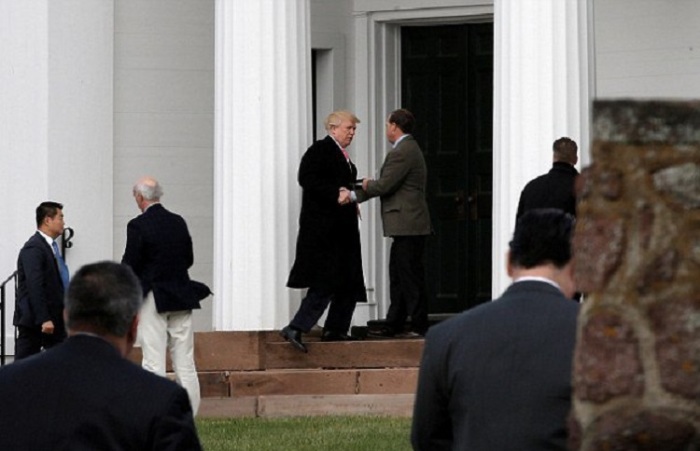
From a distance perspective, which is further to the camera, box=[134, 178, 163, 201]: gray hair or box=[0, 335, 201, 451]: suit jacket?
box=[134, 178, 163, 201]: gray hair

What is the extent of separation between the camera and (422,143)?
62.8 ft

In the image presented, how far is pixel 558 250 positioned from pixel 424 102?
13738 mm

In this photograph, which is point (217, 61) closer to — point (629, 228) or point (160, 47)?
point (160, 47)

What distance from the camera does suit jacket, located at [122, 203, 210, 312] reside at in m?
13.6

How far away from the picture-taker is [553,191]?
1289cm

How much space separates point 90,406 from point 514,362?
3.60 ft

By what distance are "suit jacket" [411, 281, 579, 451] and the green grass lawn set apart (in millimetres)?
6901

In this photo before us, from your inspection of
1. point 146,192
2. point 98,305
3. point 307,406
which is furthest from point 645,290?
point 307,406

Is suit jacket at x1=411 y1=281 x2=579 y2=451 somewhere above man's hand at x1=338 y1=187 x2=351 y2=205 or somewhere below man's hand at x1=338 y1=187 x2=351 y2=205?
below

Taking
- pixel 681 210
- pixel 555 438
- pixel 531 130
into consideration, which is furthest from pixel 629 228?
pixel 531 130

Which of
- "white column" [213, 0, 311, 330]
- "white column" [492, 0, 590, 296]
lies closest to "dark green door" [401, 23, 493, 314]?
"white column" [213, 0, 311, 330]

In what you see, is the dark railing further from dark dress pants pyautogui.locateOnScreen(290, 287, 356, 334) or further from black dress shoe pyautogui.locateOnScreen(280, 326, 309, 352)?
dark dress pants pyautogui.locateOnScreen(290, 287, 356, 334)

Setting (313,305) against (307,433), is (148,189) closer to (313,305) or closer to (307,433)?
(313,305)

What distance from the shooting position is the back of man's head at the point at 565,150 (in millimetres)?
13023
